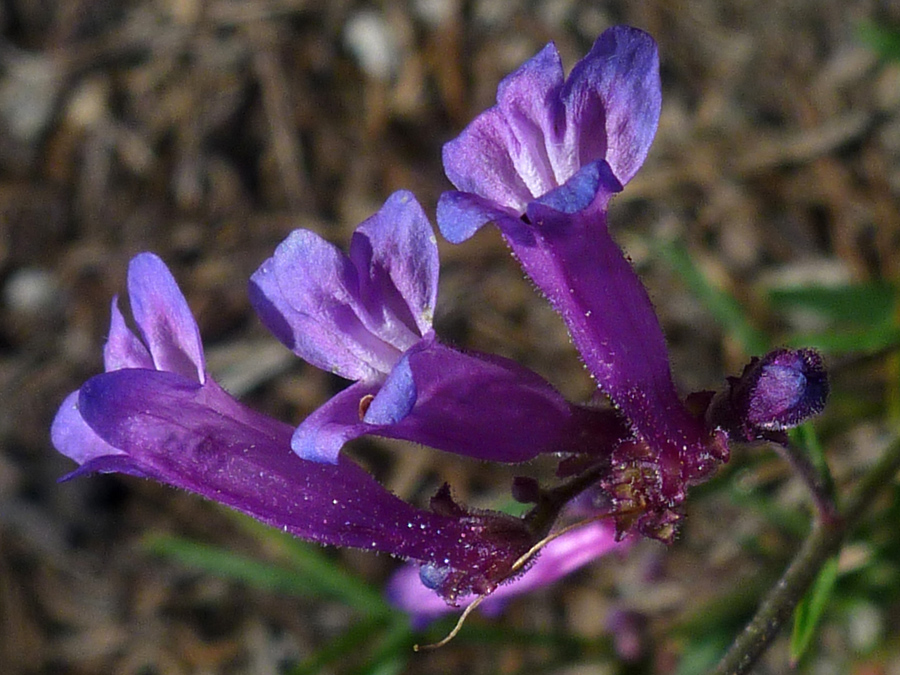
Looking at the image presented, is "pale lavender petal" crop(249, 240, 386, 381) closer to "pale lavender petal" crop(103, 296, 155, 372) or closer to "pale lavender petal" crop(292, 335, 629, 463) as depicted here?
"pale lavender petal" crop(292, 335, 629, 463)

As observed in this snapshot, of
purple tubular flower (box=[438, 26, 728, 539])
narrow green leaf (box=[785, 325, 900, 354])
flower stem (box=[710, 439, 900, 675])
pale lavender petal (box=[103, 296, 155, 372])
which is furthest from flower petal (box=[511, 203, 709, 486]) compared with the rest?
narrow green leaf (box=[785, 325, 900, 354])

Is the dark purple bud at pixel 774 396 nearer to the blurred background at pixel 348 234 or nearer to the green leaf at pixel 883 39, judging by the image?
the blurred background at pixel 348 234

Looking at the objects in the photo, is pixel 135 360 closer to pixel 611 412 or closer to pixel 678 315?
pixel 611 412

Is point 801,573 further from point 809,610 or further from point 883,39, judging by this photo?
point 883,39

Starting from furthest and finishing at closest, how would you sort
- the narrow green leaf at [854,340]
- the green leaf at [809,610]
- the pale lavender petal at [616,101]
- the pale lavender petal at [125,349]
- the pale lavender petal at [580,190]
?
1. the narrow green leaf at [854,340]
2. the green leaf at [809,610]
3. the pale lavender petal at [125,349]
4. the pale lavender petal at [616,101]
5. the pale lavender petal at [580,190]

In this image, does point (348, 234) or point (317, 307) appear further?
point (348, 234)

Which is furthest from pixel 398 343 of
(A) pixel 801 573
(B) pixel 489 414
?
(A) pixel 801 573

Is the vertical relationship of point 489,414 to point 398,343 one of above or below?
below

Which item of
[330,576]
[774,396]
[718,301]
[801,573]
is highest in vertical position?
[774,396]

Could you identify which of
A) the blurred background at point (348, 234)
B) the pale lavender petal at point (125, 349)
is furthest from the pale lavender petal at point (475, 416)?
the blurred background at point (348, 234)
